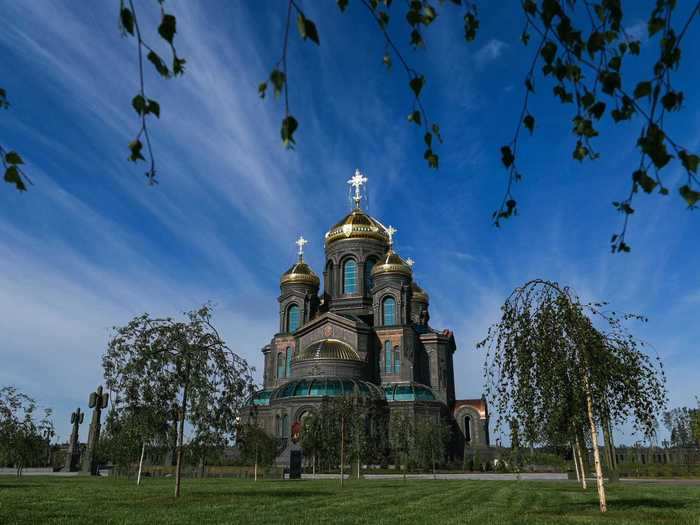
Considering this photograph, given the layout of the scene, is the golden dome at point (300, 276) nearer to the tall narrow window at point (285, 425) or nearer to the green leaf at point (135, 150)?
the tall narrow window at point (285, 425)

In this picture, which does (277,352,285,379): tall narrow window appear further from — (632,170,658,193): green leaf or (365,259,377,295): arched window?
(632,170,658,193): green leaf

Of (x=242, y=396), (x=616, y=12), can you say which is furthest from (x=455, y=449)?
(x=616, y=12)

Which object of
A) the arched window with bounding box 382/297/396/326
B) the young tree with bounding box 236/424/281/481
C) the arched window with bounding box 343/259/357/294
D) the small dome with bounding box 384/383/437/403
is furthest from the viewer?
the arched window with bounding box 343/259/357/294

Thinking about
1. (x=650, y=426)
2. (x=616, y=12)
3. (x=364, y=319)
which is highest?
(x=364, y=319)

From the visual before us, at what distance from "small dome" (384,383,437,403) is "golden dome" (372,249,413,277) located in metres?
12.8

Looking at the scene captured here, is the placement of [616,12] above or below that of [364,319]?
below

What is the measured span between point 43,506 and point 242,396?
659cm

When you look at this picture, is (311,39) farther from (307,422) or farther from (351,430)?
(307,422)

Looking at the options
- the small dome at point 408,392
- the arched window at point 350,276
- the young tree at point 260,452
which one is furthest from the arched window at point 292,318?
the young tree at point 260,452

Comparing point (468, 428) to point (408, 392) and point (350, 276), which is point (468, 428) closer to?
point (408, 392)

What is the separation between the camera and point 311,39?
384cm

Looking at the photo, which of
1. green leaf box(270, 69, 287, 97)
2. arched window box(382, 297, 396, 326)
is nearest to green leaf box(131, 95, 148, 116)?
green leaf box(270, 69, 287, 97)

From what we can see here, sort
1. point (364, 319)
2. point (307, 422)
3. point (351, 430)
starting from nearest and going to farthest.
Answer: point (351, 430) < point (307, 422) < point (364, 319)

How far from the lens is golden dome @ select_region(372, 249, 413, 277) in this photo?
66125mm
